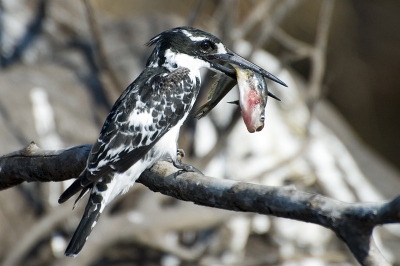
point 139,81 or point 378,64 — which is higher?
point 139,81

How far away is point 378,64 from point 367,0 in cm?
89

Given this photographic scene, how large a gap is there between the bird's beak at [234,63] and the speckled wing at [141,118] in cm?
13

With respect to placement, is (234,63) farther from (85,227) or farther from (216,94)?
(85,227)

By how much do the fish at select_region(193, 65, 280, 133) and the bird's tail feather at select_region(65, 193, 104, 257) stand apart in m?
0.52

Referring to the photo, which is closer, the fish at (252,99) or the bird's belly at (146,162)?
the fish at (252,99)

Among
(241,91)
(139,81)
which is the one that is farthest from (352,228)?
(139,81)

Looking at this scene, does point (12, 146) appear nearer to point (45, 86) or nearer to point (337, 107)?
point (45, 86)

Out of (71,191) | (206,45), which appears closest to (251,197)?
(71,191)

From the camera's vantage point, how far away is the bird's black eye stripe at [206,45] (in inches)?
110

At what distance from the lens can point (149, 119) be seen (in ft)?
8.63

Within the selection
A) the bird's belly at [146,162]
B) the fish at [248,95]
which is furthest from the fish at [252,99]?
the bird's belly at [146,162]

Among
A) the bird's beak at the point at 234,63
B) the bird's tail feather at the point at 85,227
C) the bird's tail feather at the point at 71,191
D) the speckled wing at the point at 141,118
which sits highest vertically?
the bird's beak at the point at 234,63

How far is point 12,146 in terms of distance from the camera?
4.53 meters

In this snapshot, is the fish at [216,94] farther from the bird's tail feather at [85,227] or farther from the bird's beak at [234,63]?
the bird's tail feather at [85,227]
